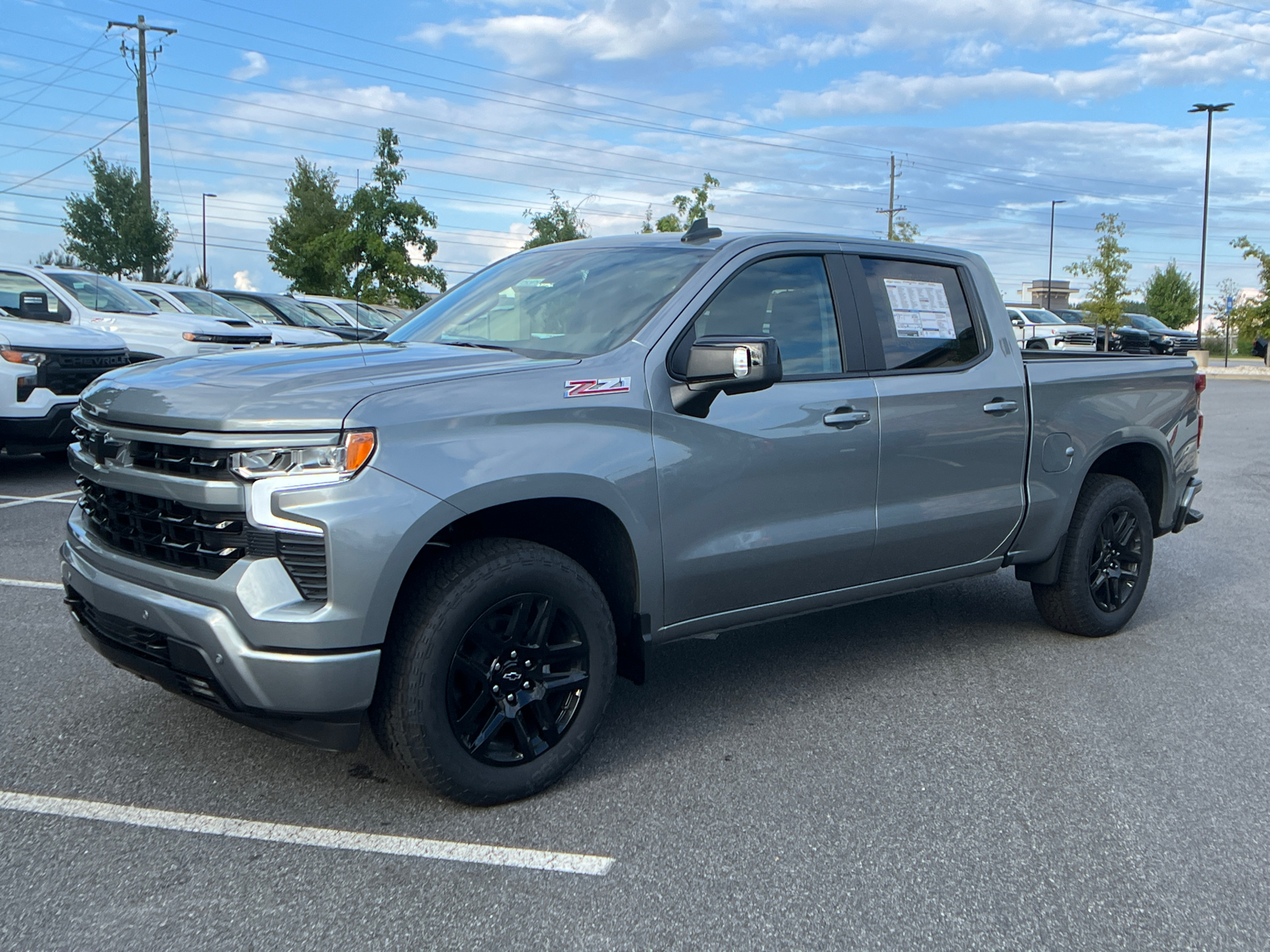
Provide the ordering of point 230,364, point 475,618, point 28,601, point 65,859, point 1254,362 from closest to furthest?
1. point 65,859
2. point 475,618
3. point 230,364
4. point 28,601
5. point 1254,362

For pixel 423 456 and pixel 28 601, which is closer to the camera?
pixel 423 456

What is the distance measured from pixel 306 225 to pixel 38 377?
44.3 meters

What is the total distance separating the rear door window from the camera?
4.68 metres

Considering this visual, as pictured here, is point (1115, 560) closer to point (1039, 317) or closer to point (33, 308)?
point (33, 308)

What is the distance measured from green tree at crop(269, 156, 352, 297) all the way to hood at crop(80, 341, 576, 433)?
145 feet

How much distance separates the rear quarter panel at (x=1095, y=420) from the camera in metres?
5.13

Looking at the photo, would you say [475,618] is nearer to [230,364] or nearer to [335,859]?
[335,859]

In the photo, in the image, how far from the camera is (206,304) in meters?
16.8

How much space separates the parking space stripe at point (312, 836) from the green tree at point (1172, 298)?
267 feet

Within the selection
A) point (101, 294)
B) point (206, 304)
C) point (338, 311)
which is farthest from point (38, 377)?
point (338, 311)

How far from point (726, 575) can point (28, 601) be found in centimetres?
391

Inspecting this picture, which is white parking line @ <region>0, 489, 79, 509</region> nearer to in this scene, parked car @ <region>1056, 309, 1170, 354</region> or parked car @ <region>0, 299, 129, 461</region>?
parked car @ <region>0, 299, 129, 461</region>

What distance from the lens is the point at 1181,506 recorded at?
5965 mm

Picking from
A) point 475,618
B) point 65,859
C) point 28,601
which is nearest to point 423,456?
point 475,618
